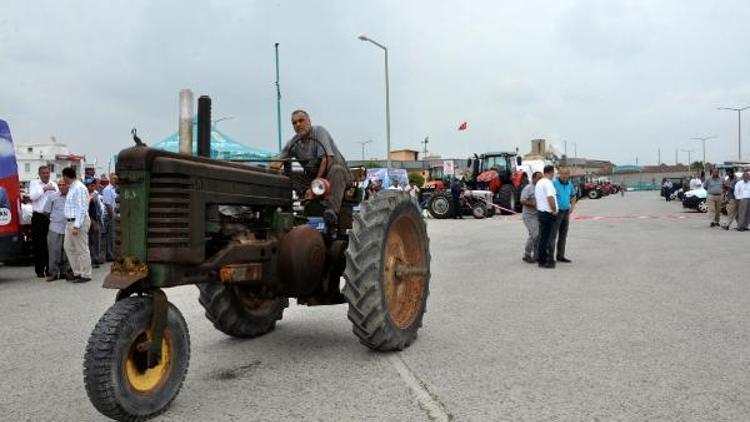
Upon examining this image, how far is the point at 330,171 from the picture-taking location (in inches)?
222

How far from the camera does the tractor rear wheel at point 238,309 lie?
18.1 ft

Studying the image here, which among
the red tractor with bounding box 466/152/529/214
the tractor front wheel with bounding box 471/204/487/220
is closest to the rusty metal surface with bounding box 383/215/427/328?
the tractor front wheel with bounding box 471/204/487/220

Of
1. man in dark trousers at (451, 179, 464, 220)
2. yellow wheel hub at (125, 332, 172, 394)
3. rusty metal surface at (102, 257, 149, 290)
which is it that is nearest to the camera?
yellow wheel hub at (125, 332, 172, 394)

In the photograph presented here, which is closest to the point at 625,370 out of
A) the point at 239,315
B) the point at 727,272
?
the point at 239,315

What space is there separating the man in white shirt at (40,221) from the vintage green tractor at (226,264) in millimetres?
7313

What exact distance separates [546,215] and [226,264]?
793 centimetres

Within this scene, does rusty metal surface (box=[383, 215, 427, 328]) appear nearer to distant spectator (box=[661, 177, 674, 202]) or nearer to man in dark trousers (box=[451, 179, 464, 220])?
man in dark trousers (box=[451, 179, 464, 220])

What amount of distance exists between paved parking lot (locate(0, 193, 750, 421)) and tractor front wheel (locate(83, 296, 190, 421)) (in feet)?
0.81

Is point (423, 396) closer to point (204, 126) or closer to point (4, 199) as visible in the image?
point (204, 126)

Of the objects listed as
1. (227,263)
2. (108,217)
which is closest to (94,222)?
(108,217)

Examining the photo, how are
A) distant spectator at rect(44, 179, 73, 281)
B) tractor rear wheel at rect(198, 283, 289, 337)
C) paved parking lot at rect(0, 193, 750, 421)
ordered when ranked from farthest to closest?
distant spectator at rect(44, 179, 73, 281)
tractor rear wheel at rect(198, 283, 289, 337)
paved parking lot at rect(0, 193, 750, 421)

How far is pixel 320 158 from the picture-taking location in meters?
5.73

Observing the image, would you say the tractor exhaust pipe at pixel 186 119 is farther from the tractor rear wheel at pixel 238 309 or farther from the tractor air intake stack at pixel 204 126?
the tractor rear wheel at pixel 238 309

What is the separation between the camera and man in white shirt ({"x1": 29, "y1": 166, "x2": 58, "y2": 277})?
37.8 feet
